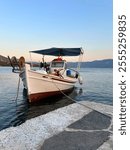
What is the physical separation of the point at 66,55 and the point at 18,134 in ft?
53.3

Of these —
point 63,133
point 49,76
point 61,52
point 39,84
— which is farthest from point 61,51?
point 63,133

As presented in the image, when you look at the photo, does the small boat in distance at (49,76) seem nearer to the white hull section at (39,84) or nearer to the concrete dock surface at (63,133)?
→ the white hull section at (39,84)

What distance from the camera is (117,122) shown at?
4094 millimetres

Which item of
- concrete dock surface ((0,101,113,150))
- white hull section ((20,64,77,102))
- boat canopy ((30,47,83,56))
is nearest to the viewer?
concrete dock surface ((0,101,113,150))

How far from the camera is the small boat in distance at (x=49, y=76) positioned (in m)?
15.6

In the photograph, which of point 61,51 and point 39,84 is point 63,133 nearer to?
point 39,84

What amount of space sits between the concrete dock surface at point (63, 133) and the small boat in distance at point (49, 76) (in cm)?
809

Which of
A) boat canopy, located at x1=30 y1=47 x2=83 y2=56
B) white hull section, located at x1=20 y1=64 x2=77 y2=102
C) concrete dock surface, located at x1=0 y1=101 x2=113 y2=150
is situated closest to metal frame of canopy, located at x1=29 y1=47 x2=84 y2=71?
boat canopy, located at x1=30 y1=47 x2=83 y2=56

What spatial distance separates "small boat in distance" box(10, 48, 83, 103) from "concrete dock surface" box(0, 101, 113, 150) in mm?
8091

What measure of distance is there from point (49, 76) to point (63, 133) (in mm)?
10551

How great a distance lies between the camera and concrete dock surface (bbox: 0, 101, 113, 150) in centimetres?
514

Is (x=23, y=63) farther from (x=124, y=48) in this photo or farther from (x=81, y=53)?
(x=124, y=48)

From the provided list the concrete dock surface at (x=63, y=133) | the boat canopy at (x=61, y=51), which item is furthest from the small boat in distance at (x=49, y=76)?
the concrete dock surface at (x=63, y=133)

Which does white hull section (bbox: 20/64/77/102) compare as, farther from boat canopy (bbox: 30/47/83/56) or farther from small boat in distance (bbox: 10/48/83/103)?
boat canopy (bbox: 30/47/83/56)
